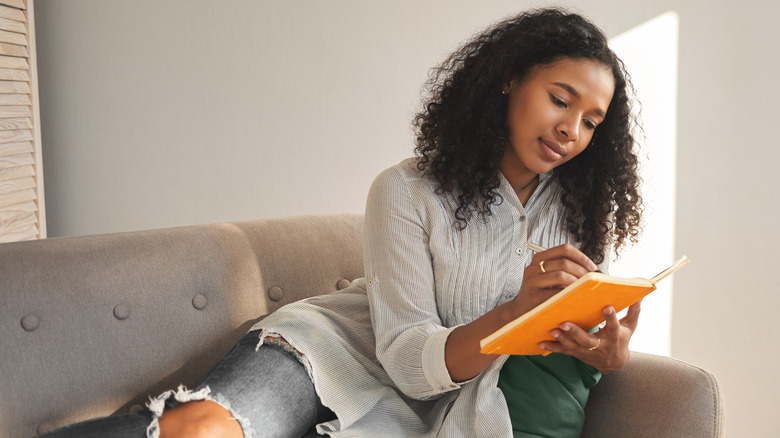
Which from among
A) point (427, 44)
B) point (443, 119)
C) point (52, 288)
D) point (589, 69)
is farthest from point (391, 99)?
point (52, 288)

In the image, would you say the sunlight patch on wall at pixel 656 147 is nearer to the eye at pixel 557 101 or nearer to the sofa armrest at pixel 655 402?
the sofa armrest at pixel 655 402

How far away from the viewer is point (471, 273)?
1362 millimetres

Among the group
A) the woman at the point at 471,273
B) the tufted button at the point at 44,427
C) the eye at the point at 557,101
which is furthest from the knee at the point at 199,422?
the eye at the point at 557,101

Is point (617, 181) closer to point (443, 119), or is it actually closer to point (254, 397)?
point (443, 119)

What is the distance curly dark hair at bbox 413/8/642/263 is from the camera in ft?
4.51

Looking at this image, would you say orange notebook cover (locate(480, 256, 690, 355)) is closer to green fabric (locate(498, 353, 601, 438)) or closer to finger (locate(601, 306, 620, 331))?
finger (locate(601, 306, 620, 331))

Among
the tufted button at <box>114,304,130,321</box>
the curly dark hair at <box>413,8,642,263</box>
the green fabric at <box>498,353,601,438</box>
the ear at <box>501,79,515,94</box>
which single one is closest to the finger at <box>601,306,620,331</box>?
the green fabric at <box>498,353,601,438</box>

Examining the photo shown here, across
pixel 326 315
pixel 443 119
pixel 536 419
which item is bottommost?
pixel 536 419

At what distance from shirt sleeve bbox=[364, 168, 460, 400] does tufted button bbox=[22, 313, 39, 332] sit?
1.94ft

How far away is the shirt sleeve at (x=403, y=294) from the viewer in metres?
1.23

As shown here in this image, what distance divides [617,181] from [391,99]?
933 millimetres

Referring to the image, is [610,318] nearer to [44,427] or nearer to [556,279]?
[556,279]

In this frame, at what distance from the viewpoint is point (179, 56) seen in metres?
2.08

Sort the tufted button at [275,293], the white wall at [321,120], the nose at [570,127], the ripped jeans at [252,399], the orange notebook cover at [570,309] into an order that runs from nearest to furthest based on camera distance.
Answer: the orange notebook cover at [570,309] → the ripped jeans at [252,399] → the nose at [570,127] → the tufted button at [275,293] → the white wall at [321,120]
